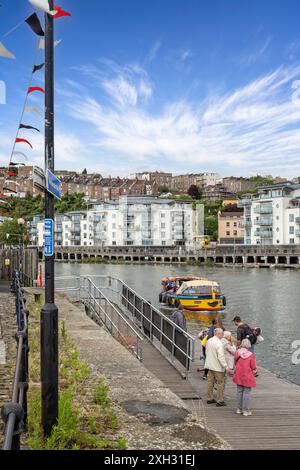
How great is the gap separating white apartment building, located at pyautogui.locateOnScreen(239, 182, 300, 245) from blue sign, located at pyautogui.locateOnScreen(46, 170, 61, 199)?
107 m

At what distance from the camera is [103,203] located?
152 meters

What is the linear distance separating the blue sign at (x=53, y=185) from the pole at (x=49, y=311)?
64mm

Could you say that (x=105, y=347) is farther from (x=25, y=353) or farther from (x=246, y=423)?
(x=25, y=353)

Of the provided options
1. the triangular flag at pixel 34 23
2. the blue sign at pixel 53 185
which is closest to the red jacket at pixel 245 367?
the blue sign at pixel 53 185

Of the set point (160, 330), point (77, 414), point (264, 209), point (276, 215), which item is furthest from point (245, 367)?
point (264, 209)

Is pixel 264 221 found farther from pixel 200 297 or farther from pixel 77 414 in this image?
pixel 77 414

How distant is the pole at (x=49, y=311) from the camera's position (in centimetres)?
636

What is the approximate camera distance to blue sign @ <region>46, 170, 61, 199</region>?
626 cm

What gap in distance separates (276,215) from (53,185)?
11057cm

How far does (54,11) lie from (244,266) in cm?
10229

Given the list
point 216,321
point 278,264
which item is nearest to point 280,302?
point 216,321

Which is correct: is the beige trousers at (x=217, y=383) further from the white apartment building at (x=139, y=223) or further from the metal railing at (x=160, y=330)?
the white apartment building at (x=139, y=223)

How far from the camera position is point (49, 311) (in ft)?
20.9
